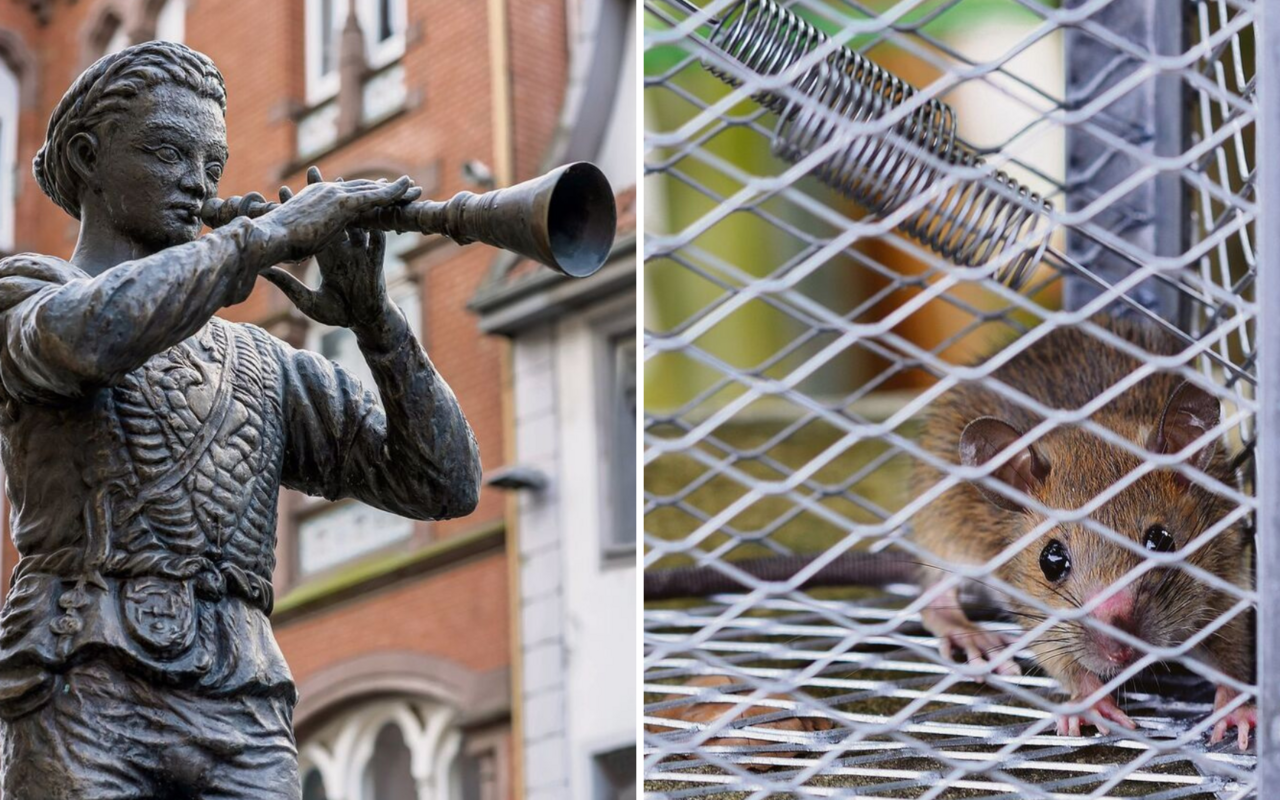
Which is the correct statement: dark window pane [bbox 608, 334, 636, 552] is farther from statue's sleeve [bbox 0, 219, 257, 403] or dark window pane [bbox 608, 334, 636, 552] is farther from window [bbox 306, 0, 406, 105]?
statue's sleeve [bbox 0, 219, 257, 403]

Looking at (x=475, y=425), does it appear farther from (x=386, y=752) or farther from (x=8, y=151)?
(x=8, y=151)

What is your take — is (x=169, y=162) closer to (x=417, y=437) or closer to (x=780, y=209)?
(x=417, y=437)

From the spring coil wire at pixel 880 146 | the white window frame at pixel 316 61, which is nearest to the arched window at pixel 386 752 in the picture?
the white window frame at pixel 316 61

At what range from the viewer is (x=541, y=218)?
2039 millimetres

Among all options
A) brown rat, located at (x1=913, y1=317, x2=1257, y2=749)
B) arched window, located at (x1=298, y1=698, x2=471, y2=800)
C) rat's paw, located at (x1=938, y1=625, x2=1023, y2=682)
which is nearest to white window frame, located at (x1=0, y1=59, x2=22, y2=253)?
arched window, located at (x1=298, y1=698, x2=471, y2=800)

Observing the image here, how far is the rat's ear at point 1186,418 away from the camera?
116 inches

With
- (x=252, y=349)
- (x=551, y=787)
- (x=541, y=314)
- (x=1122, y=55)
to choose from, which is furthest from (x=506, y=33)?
(x=252, y=349)

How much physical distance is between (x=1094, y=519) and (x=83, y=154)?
1643 millimetres

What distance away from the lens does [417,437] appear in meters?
2.38

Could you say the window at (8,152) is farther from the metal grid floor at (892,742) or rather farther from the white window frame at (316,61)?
the metal grid floor at (892,742)

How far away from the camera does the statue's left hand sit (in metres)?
2.23

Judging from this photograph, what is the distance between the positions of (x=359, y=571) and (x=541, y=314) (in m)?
1.78

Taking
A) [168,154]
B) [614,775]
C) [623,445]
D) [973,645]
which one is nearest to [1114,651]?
[973,645]

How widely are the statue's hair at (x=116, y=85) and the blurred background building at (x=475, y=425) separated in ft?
20.6
